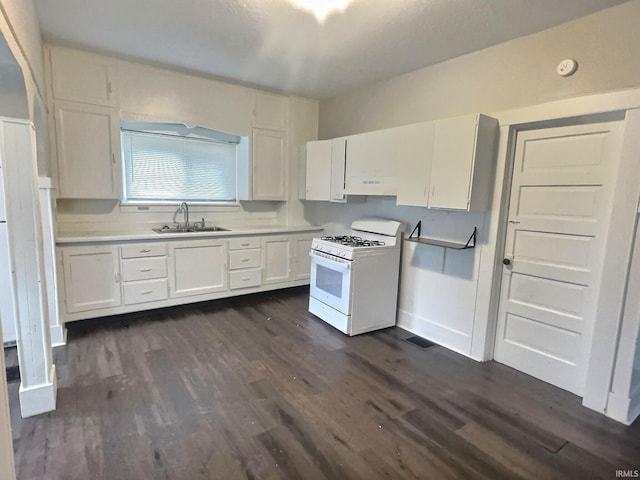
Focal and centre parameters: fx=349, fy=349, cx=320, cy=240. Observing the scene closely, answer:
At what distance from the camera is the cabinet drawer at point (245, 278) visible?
4277 mm

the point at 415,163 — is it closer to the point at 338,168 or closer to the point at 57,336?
the point at 338,168

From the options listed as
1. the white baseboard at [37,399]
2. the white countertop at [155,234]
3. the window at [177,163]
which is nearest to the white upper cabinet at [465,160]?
the white countertop at [155,234]

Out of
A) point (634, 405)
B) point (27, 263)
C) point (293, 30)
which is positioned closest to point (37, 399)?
point (27, 263)

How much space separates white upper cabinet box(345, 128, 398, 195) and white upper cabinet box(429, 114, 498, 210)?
53cm

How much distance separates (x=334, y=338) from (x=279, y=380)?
0.89 meters

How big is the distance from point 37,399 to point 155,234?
74.2 inches

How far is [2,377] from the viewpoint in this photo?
3.08ft

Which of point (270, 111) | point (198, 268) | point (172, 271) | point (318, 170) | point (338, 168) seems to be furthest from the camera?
point (270, 111)

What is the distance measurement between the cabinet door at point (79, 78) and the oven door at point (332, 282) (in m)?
2.71

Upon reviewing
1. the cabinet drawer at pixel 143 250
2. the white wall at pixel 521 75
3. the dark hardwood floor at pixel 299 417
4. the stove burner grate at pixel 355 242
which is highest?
the white wall at pixel 521 75

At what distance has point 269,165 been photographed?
4.69 metres

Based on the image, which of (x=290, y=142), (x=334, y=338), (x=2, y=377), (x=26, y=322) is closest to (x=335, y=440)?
(x=334, y=338)

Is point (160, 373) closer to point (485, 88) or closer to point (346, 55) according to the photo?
point (346, 55)

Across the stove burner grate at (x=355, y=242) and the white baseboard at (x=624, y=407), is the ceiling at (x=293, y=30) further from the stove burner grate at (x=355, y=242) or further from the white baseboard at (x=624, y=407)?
the white baseboard at (x=624, y=407)
